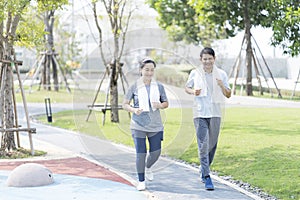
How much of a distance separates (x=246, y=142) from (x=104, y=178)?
→ 11.7 ft

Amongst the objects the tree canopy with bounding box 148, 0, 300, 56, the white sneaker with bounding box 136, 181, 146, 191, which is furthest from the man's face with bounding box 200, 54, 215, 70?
the tree canopy with bounding box 148, 0, 300, 56

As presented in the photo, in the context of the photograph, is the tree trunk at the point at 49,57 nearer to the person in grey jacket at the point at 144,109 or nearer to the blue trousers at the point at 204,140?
the person in grey jacket at the point at 144,109

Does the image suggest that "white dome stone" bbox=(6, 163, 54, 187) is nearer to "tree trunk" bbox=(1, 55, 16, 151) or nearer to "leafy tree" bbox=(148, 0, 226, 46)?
"tree trunk" bbox=(1, 55, 16, 151)

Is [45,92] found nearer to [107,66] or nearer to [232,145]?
[107,66]

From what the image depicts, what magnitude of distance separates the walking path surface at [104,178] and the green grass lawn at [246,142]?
16.7 inches

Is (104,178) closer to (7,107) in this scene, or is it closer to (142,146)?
(142,146)

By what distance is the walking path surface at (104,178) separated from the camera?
609 centimetres

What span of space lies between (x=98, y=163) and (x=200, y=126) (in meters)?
2.45

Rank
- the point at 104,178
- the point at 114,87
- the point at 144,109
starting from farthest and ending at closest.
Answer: the point at 114,87, the point at 104,178, the point at 144,109

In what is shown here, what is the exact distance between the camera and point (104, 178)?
7.13 m

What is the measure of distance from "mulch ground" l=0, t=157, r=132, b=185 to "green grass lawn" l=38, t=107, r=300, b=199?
142 cm

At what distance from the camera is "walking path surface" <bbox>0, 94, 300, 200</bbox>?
609cm

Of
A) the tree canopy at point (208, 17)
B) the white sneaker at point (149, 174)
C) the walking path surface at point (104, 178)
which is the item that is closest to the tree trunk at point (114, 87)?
the walking path surface at point (104, 178)

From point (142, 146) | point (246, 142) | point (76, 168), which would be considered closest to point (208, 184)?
point (142, 146)
